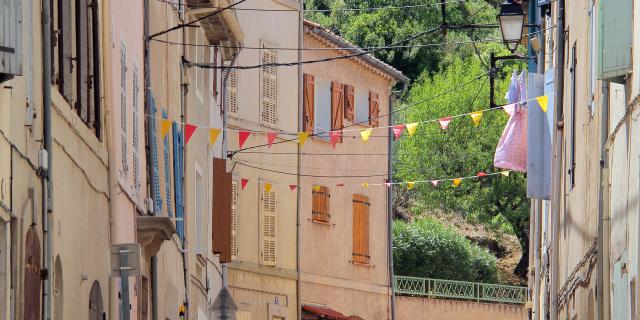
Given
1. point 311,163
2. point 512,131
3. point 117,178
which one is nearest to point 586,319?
point 117,178

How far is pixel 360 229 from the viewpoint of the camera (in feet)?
136

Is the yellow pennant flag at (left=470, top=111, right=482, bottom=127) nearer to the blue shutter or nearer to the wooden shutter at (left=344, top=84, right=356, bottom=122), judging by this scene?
the blue shutter

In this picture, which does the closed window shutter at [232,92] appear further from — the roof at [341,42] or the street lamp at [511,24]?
the street lamp at [511,24]

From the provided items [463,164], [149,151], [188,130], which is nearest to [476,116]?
[188,130]

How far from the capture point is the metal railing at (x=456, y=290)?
46812 mm

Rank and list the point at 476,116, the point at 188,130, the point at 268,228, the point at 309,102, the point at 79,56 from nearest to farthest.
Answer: the point at 79,56, the point at 188,130, the point at 476,116, the point at 268,228, the point at 309,102

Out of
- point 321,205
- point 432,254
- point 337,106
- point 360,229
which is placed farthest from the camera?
point 432,254

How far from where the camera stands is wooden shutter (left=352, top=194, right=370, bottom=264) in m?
41.0

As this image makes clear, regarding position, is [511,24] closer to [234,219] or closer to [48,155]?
[234,219]

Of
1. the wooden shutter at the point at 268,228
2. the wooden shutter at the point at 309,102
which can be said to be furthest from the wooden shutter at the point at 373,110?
the wooden shutter at the point at 268,228

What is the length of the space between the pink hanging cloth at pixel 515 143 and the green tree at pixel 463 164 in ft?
94.9

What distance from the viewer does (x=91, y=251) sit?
16.0 metres

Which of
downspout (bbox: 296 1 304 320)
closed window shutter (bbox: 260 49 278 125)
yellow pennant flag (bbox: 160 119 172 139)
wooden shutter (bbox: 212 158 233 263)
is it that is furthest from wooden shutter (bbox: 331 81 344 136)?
yellow pennant flag (bbox: 160 119 172 139)

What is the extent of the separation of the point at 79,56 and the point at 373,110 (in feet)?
87.6
